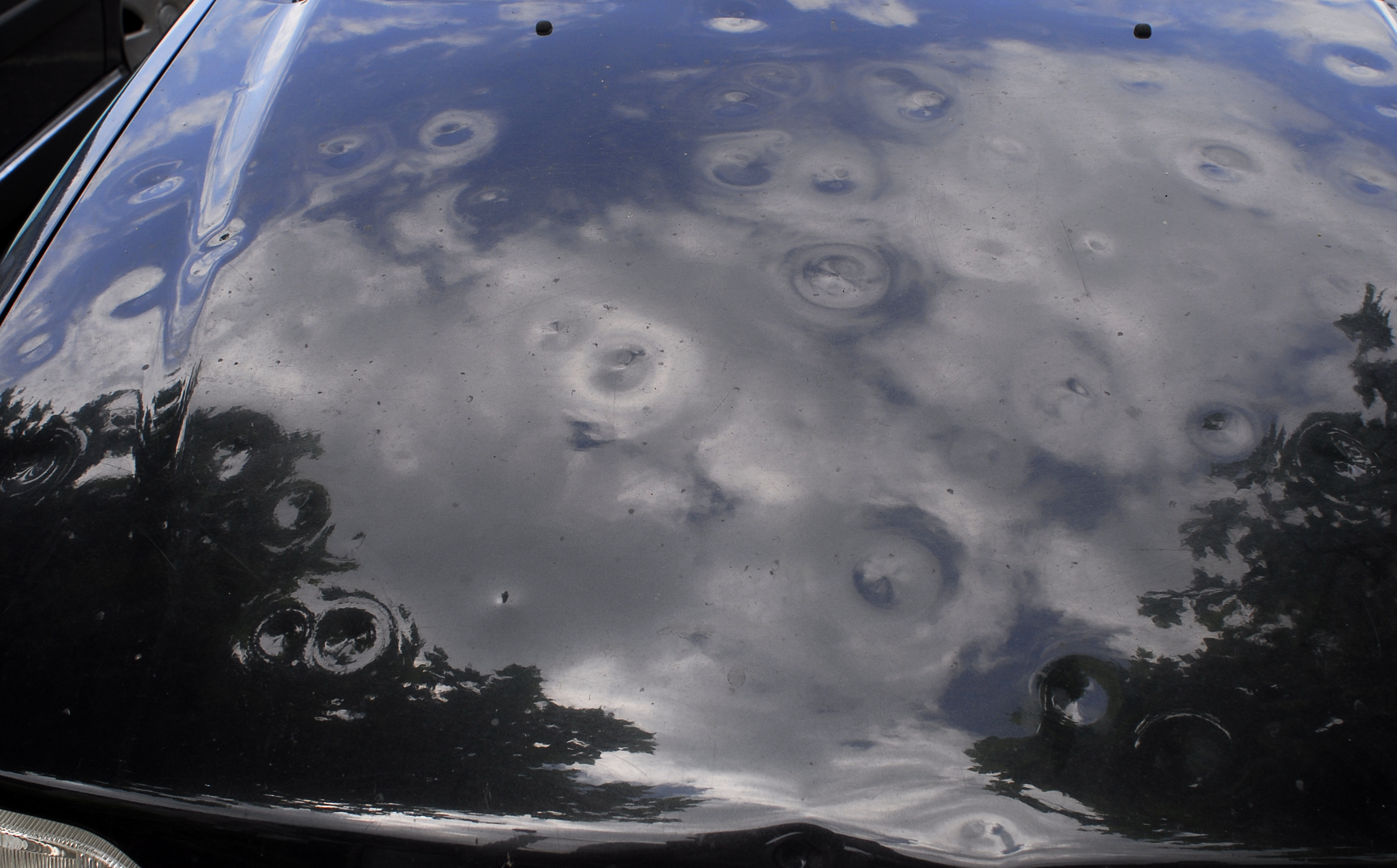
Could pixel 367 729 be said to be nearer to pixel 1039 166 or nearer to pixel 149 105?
pixel 1039 166

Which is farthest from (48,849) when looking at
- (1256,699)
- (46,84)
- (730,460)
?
(46,84)

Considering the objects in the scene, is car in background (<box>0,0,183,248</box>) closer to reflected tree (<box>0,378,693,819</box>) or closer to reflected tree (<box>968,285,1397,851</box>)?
reflected tree (<box>0,378,693,819</box>)

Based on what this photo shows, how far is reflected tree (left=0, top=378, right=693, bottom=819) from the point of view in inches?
36.7

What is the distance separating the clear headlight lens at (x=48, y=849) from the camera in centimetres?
92

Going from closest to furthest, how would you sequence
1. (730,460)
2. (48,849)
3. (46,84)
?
(48,849) < (730,460) < (46,84)

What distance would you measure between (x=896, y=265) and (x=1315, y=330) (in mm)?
579

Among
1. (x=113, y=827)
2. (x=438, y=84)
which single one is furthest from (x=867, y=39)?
(x=113, y=827)

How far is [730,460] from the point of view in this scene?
1.11 meters

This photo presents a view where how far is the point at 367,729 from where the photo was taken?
0.95 meters

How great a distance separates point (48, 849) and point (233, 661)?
0.81 feet

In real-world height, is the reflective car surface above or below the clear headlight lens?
above

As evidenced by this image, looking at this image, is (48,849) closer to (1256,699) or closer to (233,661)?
(233,661)

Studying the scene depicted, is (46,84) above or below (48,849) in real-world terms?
above

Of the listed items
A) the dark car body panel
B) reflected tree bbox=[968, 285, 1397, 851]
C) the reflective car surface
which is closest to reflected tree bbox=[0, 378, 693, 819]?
the reflective car surface
